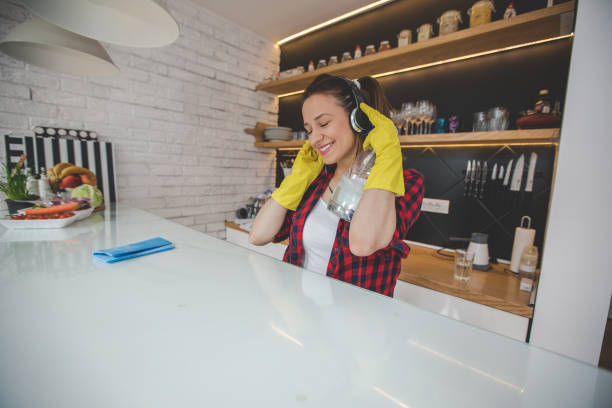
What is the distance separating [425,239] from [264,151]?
1755 mm

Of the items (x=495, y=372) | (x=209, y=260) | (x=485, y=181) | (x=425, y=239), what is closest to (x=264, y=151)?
(x=425, y=239)

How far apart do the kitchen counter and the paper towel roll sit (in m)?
0.06

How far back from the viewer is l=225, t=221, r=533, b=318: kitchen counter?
1.12 m

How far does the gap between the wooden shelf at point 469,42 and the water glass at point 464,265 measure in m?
1.14

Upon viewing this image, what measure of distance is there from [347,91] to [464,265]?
1009mm

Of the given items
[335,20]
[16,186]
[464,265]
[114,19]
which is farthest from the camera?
[335,20]

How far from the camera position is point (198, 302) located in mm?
492

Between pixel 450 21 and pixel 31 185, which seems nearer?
pixel 31 185

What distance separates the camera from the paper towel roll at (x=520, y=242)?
4.43 ft

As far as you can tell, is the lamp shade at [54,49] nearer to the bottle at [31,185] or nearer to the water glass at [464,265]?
the bottle at [31,185]

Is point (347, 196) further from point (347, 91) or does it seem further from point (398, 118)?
point (398, 118)

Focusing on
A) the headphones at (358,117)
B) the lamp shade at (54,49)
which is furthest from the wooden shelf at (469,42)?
the lamp shade at (54,49)

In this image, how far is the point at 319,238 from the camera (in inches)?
38.0

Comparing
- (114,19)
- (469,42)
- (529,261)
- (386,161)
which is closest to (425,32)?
(469,42)
